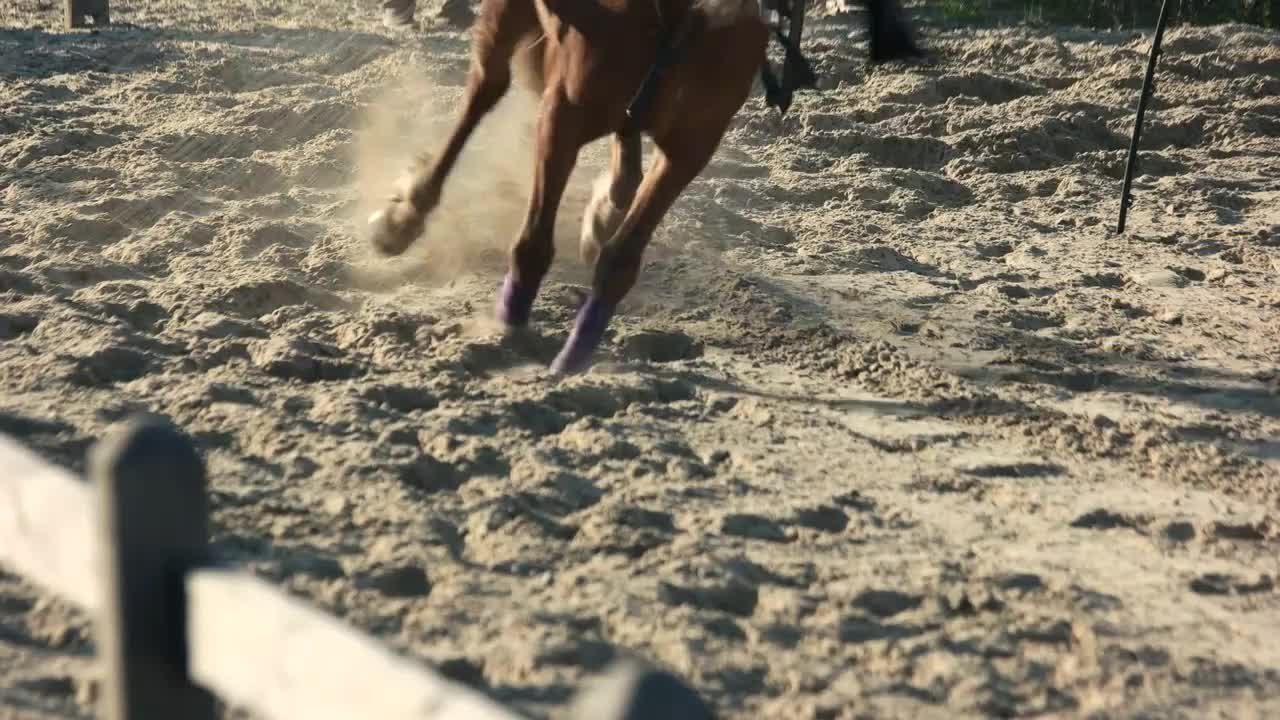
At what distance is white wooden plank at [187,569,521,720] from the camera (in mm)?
1230

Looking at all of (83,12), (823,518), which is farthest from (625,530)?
(83,12)

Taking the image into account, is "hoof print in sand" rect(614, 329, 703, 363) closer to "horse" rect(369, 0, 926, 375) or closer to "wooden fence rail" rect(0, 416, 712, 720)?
"horse" rect(369, 0, 926, 375)

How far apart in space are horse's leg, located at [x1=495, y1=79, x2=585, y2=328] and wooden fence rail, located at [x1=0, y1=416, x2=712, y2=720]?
2.15 meters

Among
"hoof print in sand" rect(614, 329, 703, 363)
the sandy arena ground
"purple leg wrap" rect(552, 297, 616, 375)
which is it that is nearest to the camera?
the sandy arena ground

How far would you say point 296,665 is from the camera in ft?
4.41

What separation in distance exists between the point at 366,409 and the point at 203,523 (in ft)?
6.08

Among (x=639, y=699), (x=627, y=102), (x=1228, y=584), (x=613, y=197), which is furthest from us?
(x=613, y=197)

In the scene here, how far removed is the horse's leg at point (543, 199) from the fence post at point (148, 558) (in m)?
2.23

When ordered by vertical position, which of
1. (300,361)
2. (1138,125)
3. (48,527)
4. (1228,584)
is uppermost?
(48,527)

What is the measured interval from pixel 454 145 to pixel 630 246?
1.05m

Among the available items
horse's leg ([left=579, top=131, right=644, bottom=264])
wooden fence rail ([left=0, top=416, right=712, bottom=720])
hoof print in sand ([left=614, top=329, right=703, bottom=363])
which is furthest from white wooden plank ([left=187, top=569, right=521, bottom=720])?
horse's leg ([left=579, top=131, right=644, bottom=264])

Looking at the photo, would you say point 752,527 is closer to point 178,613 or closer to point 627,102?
point 627,102

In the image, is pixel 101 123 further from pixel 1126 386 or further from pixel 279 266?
pixel 1126 386

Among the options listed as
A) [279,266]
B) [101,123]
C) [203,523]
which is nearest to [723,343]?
[279,266]
